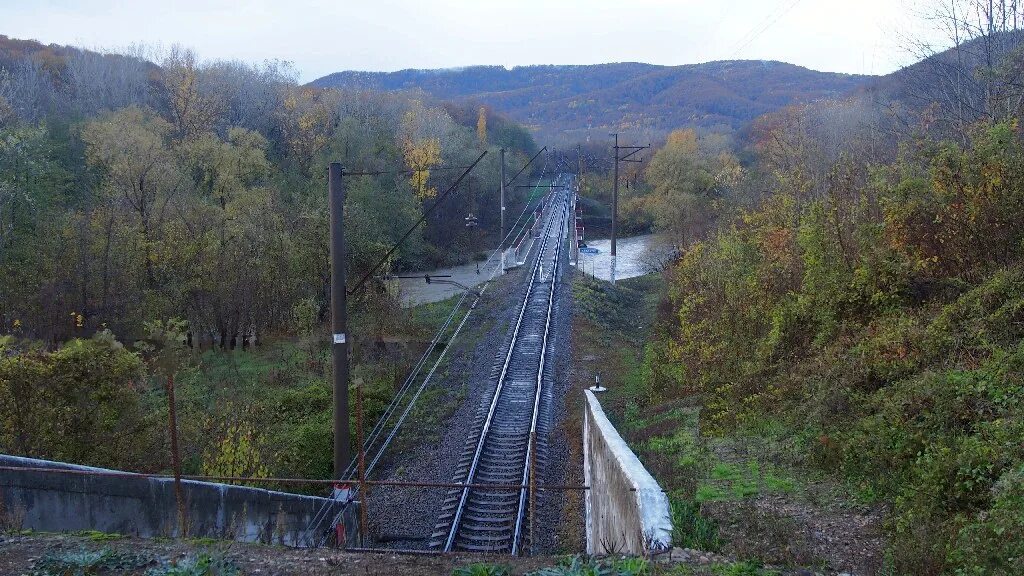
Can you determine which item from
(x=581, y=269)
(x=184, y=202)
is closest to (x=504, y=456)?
(x=184, y=202)

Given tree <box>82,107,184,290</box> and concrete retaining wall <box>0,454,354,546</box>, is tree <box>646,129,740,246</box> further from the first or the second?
concrete retaining wall <box>0,454,354,546</box>

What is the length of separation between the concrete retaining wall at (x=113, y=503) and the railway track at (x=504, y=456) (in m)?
3.33

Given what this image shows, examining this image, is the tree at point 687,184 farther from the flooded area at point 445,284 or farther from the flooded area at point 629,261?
the flooded area at point 445,284

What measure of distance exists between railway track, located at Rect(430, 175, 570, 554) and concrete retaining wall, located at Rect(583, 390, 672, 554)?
1.04 meters

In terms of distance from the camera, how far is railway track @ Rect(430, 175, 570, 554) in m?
12.2

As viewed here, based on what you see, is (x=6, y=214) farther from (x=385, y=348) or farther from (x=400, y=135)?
(x=400, y=135)

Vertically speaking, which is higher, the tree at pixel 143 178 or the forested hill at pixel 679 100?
the forested hill at pixel 679 100

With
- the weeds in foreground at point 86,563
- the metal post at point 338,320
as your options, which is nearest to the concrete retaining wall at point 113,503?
the metal post at point 338,320

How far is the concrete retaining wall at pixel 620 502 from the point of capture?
6926 mm

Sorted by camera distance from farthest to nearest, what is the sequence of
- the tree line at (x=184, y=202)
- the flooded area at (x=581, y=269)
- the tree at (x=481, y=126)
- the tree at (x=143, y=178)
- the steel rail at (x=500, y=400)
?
the tree at (x=481, y=126)
the flooded area at (x=581, y=269)
the tree at (x=143, y=178)
the tree line at (x=184, y=202)
the steel rail at (x=500, y=400)

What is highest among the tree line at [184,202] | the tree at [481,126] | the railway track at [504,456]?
the tree at [481,126]

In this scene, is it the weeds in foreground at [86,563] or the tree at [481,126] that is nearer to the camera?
the weeds in foreground at [86,563]

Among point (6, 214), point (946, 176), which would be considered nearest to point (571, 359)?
point (946, 176)

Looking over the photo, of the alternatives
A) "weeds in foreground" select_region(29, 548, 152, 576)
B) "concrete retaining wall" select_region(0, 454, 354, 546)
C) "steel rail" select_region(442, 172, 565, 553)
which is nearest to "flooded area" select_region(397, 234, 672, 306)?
"steel rail" select_region(442, 172, 565, 553)
